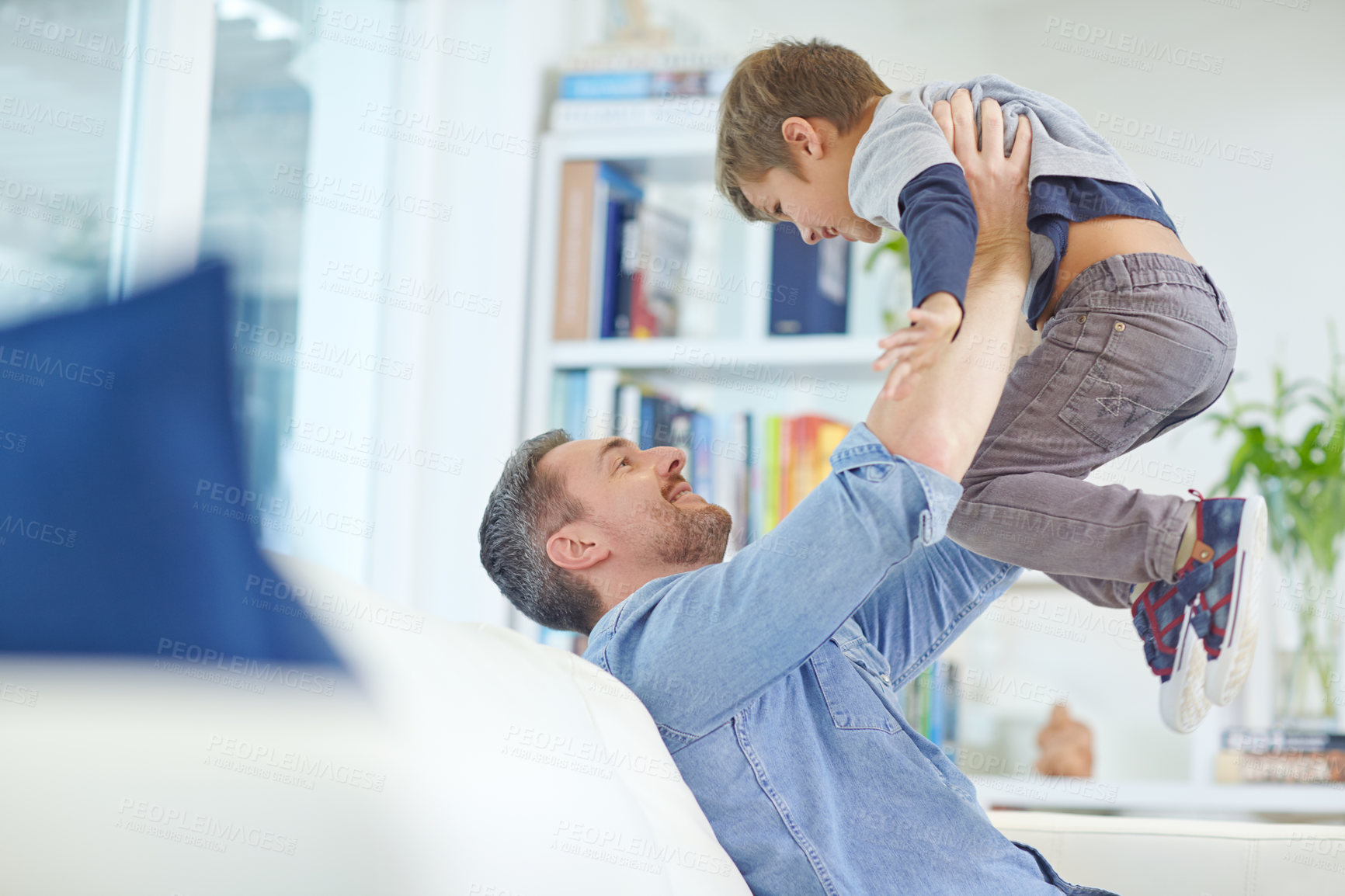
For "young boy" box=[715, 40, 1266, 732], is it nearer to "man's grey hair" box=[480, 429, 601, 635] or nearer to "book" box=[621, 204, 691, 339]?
"man's grey hair" box=[480, 429, 601, 635]

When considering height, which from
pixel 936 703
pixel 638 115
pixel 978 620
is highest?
pixel 638 115

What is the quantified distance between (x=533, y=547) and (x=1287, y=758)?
5.16 feet

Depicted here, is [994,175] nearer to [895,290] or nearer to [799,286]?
[799,286]

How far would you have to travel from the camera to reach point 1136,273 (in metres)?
1.12

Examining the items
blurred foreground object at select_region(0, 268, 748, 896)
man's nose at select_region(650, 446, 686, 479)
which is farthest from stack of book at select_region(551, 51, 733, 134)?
blurred foreground object at select_region(0, 268, 748, 896)

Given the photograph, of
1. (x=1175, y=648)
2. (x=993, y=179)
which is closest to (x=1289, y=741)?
(x=1175, y=648)

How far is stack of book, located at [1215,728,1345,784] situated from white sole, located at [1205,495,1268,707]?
47.0 inches

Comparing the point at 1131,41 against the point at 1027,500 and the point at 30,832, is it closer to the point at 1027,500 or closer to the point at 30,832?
the point at 1027,500

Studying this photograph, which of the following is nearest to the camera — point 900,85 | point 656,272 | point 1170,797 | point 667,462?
point 667,462

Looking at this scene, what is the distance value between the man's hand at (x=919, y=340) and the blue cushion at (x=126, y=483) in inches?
19.0

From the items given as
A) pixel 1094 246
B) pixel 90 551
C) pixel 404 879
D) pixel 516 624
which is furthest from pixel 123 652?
pixel 516 624

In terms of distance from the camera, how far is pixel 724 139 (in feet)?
4.72

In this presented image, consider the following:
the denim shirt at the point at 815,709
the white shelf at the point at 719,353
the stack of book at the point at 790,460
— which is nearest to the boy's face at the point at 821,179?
the denim shirt at the point at 815,709

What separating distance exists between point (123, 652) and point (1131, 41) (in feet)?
9.97
